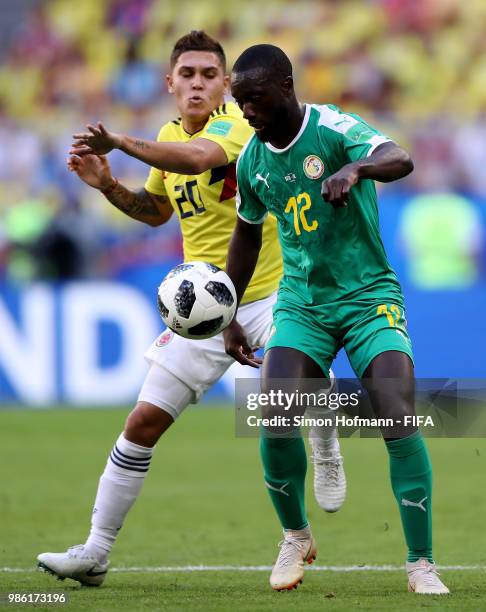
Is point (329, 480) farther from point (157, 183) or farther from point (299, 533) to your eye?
point (157, 183)

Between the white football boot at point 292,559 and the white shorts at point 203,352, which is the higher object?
the white shorts at point 203,352

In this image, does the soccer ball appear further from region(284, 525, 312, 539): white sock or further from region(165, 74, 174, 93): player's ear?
region(165, 74, 174, 93): player's ear

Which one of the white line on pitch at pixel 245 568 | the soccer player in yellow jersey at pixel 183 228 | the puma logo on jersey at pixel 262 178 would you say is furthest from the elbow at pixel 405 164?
the white line on pitch at pixel 245 568

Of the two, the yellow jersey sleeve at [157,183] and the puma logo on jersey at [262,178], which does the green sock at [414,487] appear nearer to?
the puma logo on jersey at [262,178]

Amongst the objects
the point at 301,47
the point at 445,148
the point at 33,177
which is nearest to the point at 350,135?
the point at 445,148

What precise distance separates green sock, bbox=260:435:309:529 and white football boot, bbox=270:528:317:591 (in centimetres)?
6

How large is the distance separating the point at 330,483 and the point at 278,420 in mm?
1137

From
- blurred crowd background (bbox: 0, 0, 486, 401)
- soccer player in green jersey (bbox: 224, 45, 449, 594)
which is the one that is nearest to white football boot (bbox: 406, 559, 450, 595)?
soccer player in green jersey (bbox: 224, 45, 449, 594)

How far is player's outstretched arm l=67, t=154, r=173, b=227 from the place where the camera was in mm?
6348

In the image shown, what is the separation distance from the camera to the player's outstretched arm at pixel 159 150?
5.60m

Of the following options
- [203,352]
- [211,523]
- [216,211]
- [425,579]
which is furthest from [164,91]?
[425,579]

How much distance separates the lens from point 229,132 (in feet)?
20.7

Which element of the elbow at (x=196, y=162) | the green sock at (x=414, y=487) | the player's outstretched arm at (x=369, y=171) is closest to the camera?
the player's outstretched arm at (x=369, y=171)

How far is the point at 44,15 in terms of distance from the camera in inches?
838
